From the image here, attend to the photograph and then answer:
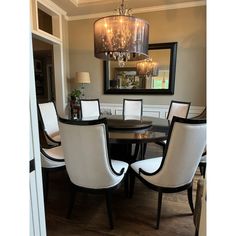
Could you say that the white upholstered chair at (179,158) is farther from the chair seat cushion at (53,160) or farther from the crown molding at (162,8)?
the crown molding at (162,8)

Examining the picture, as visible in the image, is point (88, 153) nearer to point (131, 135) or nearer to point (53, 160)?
point (131, 135)

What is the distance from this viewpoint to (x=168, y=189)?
1.81 meters

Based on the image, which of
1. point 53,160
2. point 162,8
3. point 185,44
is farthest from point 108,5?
point 53,160

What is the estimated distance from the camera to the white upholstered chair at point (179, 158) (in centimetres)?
153

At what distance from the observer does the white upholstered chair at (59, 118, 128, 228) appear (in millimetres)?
1539

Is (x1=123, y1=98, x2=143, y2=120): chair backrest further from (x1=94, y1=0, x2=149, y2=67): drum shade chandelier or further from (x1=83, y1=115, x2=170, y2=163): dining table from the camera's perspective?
(x1=94, y1=0, x2=149, y2=67): drum shade chandelier

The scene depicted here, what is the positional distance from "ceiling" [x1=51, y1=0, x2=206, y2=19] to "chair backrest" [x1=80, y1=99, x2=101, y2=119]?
2.19 m

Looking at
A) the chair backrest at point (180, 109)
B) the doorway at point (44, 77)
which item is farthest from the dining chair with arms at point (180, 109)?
the doorway at point (44, 77)

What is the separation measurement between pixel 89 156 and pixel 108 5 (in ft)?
12.8

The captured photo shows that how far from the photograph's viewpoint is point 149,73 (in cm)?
461

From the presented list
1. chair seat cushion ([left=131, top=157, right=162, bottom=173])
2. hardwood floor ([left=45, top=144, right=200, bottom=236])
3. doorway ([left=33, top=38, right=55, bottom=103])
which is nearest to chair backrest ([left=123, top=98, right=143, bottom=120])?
hardwood floor ([left=45, top=144, right=200, bottom=236])
